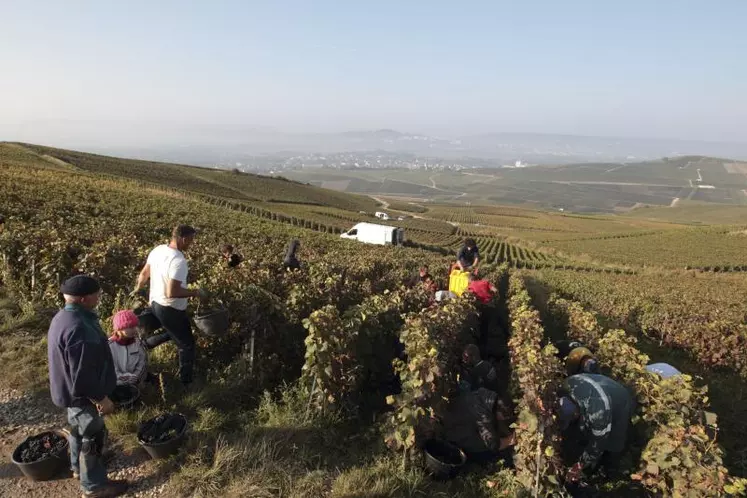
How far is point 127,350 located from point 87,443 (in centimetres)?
153

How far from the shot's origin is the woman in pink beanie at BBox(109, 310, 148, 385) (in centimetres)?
519

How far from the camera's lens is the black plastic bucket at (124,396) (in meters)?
5.15

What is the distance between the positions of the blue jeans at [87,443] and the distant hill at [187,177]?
2336 inches

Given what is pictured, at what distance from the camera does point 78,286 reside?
3.79m

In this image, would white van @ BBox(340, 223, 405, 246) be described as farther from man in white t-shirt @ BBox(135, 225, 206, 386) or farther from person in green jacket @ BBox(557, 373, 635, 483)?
person in green jacket @ BBox(557, 373, 635, 483)

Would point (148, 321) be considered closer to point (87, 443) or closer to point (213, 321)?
point (213, 321)

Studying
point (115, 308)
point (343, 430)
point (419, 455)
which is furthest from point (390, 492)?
point (115, 308)

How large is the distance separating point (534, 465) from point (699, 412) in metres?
2.19

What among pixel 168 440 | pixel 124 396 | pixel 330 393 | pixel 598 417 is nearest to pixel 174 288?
pixel 124 396

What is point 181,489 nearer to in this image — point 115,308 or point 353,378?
point 353,378

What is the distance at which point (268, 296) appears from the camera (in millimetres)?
6395

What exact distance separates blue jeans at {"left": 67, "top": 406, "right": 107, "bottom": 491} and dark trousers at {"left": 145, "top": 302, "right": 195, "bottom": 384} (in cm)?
165

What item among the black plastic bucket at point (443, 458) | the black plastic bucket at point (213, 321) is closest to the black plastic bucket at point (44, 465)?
the black plastic bucket at point (213, 321)

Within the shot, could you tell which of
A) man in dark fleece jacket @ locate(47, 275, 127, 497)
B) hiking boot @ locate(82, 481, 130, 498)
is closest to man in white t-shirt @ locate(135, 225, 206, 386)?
man in dark fleece jacket @ locate(47, 275, 127, 497)
